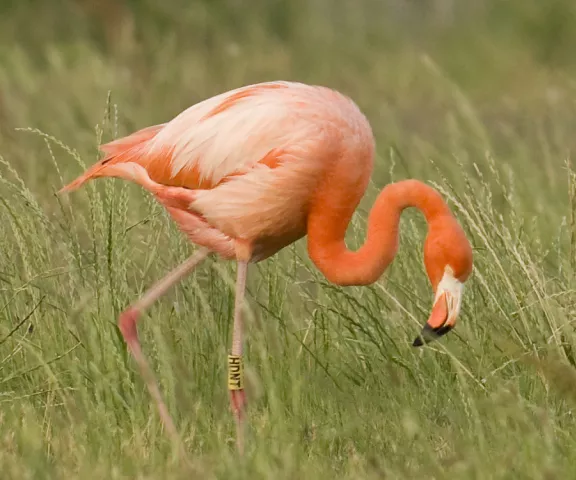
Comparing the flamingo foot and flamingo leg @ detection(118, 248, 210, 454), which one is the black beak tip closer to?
the flamingo foot

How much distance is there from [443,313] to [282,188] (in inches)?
24.3

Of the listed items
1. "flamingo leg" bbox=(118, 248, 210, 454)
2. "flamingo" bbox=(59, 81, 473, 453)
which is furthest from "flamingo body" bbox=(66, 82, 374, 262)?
"flamingo leg" bbox=(118, 248, 210, 454)

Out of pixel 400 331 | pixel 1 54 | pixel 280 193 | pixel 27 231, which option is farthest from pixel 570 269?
pixel 1 54

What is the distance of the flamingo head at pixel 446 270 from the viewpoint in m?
3.83

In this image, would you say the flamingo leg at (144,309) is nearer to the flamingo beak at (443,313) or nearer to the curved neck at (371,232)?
the curved neck at (371,232)

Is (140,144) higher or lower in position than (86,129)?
higher

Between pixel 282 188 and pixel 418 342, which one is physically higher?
pixel 282 188

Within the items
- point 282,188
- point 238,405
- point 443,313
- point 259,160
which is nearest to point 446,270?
point 443,313

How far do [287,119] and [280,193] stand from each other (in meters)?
0.23

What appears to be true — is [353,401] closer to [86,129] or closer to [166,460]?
[166,460]

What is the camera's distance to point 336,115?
13.4 ft

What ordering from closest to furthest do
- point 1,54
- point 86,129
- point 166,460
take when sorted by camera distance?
point 166,460 → point 86,129 → point 1,54

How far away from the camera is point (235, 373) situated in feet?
13.7

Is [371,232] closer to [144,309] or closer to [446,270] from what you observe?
[446,270]
